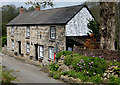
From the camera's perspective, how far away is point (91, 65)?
8.83m

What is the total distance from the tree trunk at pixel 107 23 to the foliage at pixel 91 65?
108cm

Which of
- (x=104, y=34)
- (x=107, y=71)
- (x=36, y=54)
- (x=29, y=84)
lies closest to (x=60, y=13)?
(x=36, y=54)

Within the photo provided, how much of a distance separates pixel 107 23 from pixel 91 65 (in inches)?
102

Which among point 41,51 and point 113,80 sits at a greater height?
point 41,51

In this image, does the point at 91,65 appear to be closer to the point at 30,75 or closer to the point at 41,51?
the point at 30,75

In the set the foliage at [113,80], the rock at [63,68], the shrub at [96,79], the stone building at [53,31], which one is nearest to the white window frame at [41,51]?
the stone building at [53,31]

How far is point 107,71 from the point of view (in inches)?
333

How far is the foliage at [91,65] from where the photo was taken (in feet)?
27.9

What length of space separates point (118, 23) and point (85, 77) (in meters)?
9.51

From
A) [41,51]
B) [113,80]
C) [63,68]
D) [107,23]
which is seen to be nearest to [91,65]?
[113,80]

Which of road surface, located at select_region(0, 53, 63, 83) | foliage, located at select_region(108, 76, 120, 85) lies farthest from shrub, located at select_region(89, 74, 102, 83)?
road surface, located at select_region(0, 53, 63, 83)

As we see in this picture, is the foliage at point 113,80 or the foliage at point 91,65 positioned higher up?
the foliage at point 91,65

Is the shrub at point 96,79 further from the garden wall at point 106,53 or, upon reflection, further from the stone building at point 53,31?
the stone building at point 53,31

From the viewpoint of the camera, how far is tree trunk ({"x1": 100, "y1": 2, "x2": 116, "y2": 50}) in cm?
838
